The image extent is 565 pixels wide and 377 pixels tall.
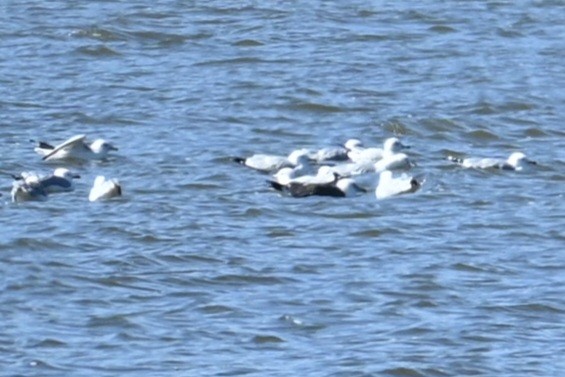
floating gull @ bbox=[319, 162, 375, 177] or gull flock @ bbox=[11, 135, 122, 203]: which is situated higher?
gull flock @ bbox=[11, 135, 122, 203]

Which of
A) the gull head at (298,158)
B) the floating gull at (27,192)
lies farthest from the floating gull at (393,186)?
the floating gull at (27,192)

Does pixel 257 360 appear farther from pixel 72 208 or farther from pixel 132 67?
pixel 132 67

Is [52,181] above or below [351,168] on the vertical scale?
above

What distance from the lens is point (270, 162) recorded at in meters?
14.0

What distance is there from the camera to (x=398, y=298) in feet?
34.9

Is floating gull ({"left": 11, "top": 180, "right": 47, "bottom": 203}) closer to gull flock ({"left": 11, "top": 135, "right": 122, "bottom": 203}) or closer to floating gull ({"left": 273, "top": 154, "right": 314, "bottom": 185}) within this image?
gull flock ({"left": 11, "top": 135, "right": 122, "bottom": 203})

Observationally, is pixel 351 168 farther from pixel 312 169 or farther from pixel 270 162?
pixel 270 162

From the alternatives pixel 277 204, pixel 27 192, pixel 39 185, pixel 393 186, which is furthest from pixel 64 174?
pixel 393 186

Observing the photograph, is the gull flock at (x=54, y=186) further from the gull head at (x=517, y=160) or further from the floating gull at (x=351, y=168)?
the gull head at (x=517, y=160)

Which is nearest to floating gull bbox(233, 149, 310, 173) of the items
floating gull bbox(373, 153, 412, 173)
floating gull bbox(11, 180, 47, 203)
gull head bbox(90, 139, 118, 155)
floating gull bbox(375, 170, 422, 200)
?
floating gull bbox(373, 153, 412, 173)

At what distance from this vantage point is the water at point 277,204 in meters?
9.80

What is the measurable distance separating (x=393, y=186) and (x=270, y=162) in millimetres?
1142

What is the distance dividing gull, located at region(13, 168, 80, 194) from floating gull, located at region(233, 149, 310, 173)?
140 centimetres

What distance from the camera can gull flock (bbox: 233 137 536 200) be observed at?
43.7ft
